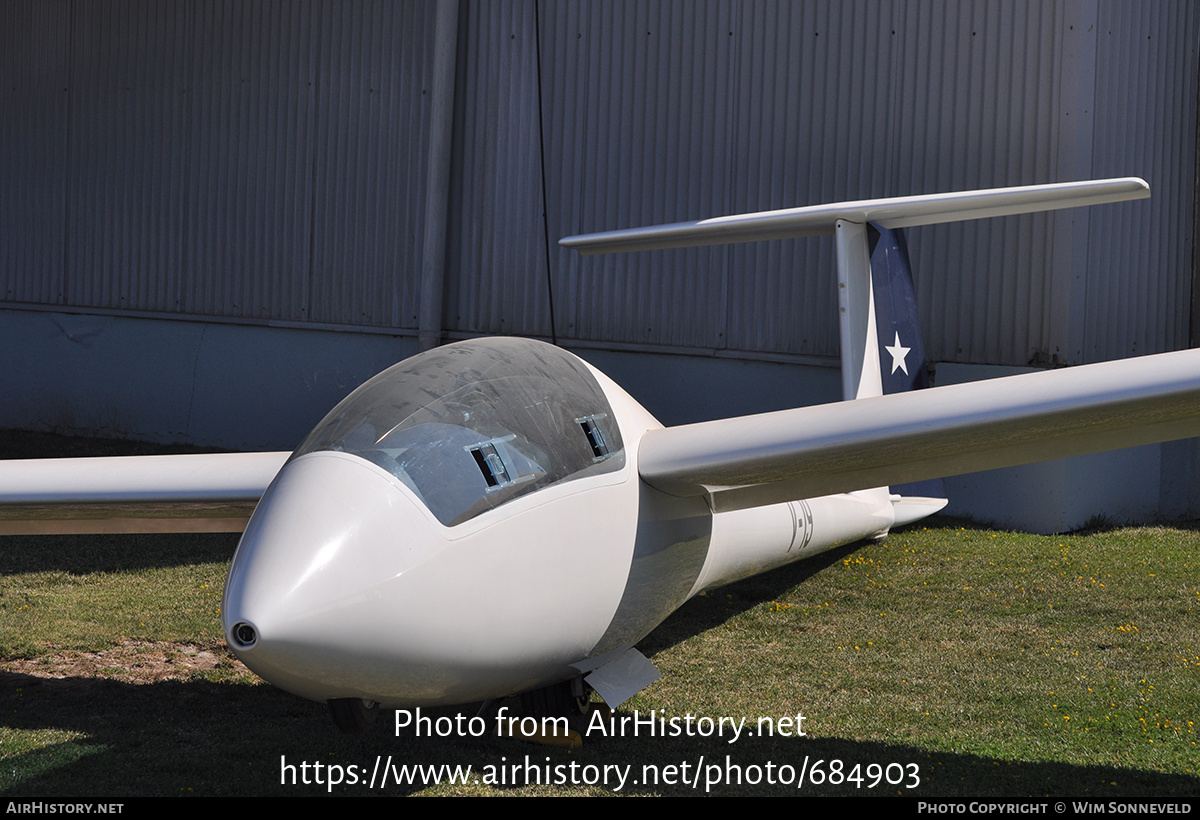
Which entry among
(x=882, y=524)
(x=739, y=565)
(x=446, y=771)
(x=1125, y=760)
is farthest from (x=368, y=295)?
(x=1125, y=760)

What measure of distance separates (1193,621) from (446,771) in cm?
475

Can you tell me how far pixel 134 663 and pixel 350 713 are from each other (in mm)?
2749

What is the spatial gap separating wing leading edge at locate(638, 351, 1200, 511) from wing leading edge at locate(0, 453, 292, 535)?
2.05 metres

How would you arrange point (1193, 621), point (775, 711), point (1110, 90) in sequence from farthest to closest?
point (1110, 90) < point (1193, 621) < point (775, 711)

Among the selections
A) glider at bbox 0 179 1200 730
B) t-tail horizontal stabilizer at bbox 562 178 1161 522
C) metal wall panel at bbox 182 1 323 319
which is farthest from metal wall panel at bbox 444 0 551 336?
t-tail horizontal stabilizer at bbox 562 178 1161 522

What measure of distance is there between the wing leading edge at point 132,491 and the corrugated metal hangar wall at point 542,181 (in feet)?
20.3

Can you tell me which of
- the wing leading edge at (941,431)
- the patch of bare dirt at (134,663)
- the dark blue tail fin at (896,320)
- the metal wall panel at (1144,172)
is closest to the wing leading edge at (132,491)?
the patch of bare dirt at (134,663)

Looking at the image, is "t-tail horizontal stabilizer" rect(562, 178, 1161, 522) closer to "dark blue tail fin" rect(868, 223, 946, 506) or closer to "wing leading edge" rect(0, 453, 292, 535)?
"wing leading edge" rect(0, 453, 292, 535)

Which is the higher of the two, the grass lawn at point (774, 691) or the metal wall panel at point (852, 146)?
the metal wall panel at point (852, 146)

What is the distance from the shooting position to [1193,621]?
6141 millimetres

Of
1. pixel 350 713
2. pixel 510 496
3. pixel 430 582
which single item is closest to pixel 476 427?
pixel 510 496

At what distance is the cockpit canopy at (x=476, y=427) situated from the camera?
3.40 metres

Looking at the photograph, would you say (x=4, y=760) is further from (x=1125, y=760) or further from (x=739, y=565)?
(x=1125, y=760)

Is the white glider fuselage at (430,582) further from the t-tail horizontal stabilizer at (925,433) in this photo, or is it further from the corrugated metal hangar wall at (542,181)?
the corrugated metal hangar wall at (542,181)
